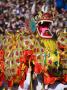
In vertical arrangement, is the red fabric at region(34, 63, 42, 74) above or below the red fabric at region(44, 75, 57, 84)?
above

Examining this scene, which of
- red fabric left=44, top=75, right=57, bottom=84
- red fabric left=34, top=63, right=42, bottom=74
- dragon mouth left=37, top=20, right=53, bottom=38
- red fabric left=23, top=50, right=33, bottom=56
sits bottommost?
red fabric left=44, top=75, right=57, bottom=84

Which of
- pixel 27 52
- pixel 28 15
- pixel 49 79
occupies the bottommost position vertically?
pixel 49 79

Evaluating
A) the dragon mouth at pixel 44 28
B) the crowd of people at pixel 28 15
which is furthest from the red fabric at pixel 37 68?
the dragon mouth at pixel 44 28

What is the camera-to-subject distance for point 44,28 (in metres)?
4.79

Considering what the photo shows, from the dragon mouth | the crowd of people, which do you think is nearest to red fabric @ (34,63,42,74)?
the crowd of people

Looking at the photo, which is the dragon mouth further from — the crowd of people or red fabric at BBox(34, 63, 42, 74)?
red fabric at BBox(34, 63, 42, 74)

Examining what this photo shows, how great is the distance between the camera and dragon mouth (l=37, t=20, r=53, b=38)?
477 centimetres

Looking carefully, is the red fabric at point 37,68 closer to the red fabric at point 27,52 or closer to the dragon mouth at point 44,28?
the red fabric at point 27,52

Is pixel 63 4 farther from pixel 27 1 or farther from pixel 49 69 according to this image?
pixel 49 69

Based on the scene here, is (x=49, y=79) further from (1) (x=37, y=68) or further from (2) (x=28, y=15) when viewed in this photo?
(2) (x=28, y=15)

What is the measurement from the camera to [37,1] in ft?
15.8

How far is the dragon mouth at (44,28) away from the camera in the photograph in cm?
477

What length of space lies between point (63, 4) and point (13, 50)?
705mm

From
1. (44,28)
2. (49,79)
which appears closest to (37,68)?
(49,79)
